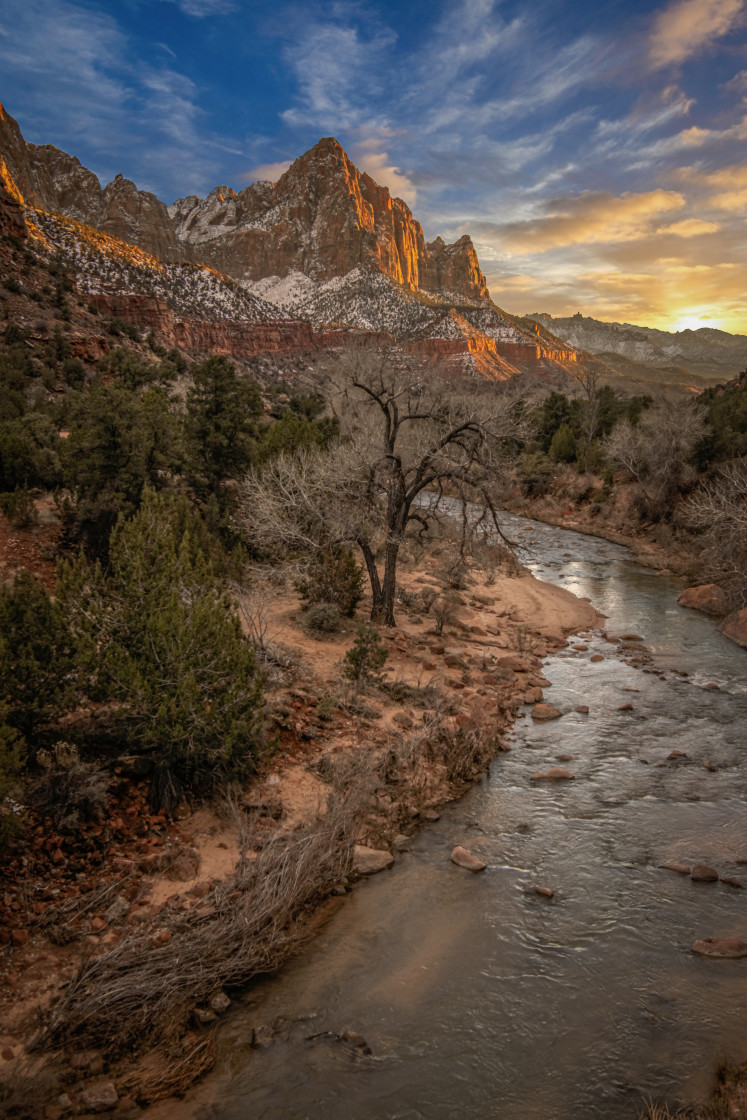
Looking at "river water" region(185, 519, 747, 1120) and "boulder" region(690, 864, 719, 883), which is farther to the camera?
"boulder" region(690, 864, 719, 883)

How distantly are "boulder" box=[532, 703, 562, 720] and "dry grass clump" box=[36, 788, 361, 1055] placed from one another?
5261 mm

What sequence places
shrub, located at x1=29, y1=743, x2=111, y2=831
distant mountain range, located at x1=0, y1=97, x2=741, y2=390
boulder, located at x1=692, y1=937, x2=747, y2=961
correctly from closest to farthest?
boulder, located at x1=692, y1=937, x2=747, y2=961 → shrub, located at x1=29, y1=743, x2=111, y2=831 → distant mountain range, located at x1=0, y1=97, x2=741, y2=390

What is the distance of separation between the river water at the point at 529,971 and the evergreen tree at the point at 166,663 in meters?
2.23

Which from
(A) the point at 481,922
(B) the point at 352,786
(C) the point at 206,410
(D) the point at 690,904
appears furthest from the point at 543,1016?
(C) the point at 206,410

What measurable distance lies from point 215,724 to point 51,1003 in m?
2.63

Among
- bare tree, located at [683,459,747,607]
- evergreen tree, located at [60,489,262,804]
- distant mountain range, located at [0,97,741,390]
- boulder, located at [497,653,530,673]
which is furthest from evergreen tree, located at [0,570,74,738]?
distant mountain range, located at [0,97,741,390]

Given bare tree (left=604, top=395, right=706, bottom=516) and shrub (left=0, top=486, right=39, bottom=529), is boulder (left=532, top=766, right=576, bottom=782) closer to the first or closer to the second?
shrub (left=0, top=486, right=39, bottom=529)

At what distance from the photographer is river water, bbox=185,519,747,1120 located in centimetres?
415

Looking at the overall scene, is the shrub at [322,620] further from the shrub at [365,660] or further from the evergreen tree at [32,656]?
the evergreen tree at [32,656]

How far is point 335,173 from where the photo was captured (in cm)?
16962

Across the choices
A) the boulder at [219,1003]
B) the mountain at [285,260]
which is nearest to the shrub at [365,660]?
the boulder at [219,1003]

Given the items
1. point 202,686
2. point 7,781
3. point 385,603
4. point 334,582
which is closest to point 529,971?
point 202,686

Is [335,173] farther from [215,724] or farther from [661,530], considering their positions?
[215,724]

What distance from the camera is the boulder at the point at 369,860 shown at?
646 cm
